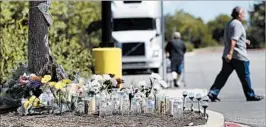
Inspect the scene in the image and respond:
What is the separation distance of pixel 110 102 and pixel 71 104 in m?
0.60

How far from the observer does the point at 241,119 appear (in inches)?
341

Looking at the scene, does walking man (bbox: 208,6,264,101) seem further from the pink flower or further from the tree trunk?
the pink flower

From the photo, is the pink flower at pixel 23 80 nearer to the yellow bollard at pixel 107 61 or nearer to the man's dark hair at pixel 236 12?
the yellow bollard at pixel 107 61

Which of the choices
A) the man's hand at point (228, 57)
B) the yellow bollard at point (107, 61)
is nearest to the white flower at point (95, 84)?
the yellow bollard at point (107, 61)

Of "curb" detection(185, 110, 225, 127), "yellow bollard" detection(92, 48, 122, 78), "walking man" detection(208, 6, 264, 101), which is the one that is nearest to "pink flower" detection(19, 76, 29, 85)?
"yellow bollard" detection(92, 48, 122, 78)

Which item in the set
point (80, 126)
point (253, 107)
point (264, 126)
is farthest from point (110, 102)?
point (253, 107)

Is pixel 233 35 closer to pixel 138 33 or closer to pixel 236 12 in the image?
pixel 236 12

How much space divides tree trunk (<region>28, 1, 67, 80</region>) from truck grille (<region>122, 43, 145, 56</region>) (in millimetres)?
14695

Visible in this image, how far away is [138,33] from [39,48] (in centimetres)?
1508

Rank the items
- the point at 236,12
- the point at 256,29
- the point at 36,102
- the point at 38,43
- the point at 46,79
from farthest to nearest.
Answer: the point at 256,29, the point at 236,12, the point at 38,43, the point at 46,79, the point at 36,102

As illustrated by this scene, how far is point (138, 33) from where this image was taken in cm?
2330

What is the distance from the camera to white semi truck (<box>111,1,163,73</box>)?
75.5ft

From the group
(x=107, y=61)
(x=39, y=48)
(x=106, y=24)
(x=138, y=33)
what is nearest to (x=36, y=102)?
(x=39, y=48)

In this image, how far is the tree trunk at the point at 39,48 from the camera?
832 centimetres
